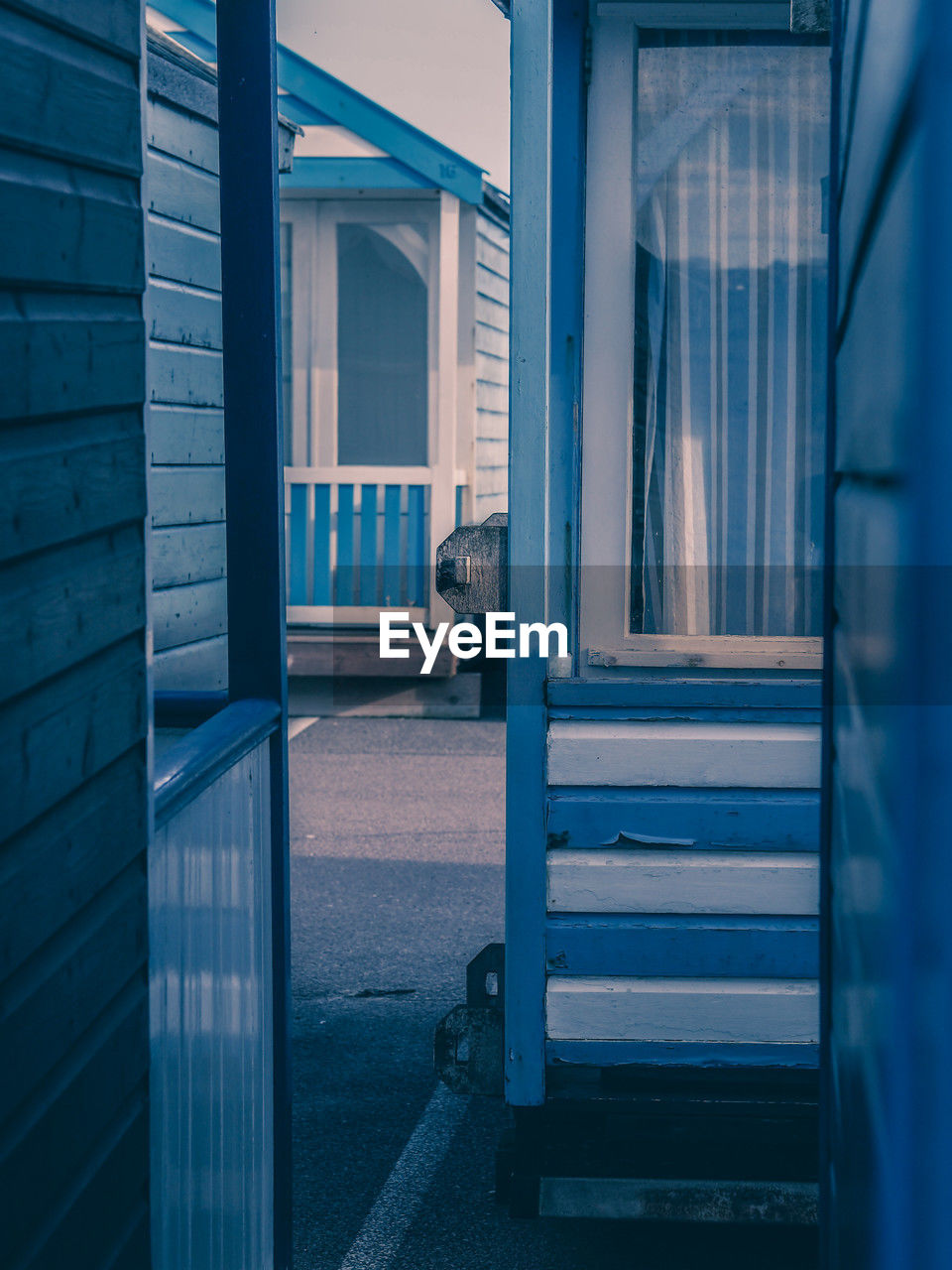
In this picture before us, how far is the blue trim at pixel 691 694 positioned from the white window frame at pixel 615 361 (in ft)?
0.22

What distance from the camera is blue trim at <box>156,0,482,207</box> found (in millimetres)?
9047

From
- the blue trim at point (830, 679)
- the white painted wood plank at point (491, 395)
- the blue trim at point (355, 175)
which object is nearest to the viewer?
the blue trim at point (830, 679)

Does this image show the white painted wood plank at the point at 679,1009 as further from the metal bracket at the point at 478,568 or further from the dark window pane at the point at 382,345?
the dark window pane at the point at 382,345

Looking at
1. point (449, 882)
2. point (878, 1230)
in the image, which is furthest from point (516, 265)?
point (449, 882)

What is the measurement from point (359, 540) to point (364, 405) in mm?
1010

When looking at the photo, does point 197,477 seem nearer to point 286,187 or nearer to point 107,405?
point 107,405

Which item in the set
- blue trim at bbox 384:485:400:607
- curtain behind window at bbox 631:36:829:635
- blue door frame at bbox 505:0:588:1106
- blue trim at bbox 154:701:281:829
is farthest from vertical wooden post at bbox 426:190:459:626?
blue trim at bbox 154:701:281:829

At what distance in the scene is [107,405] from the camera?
59.9 inches

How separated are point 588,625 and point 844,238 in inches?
80.7

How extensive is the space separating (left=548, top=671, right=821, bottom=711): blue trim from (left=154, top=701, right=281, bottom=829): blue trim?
2.45ft

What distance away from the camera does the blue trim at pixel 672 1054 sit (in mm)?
3197

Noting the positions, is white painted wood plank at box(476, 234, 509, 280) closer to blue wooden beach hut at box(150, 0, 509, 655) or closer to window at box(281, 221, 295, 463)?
blue wooden beach hut at box(150, 0, 509, 655)

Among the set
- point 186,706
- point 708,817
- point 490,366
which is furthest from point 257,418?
point 490,366

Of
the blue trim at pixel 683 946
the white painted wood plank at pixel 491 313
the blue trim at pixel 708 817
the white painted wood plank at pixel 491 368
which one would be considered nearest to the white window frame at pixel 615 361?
the blue trim at pixel 708 817
